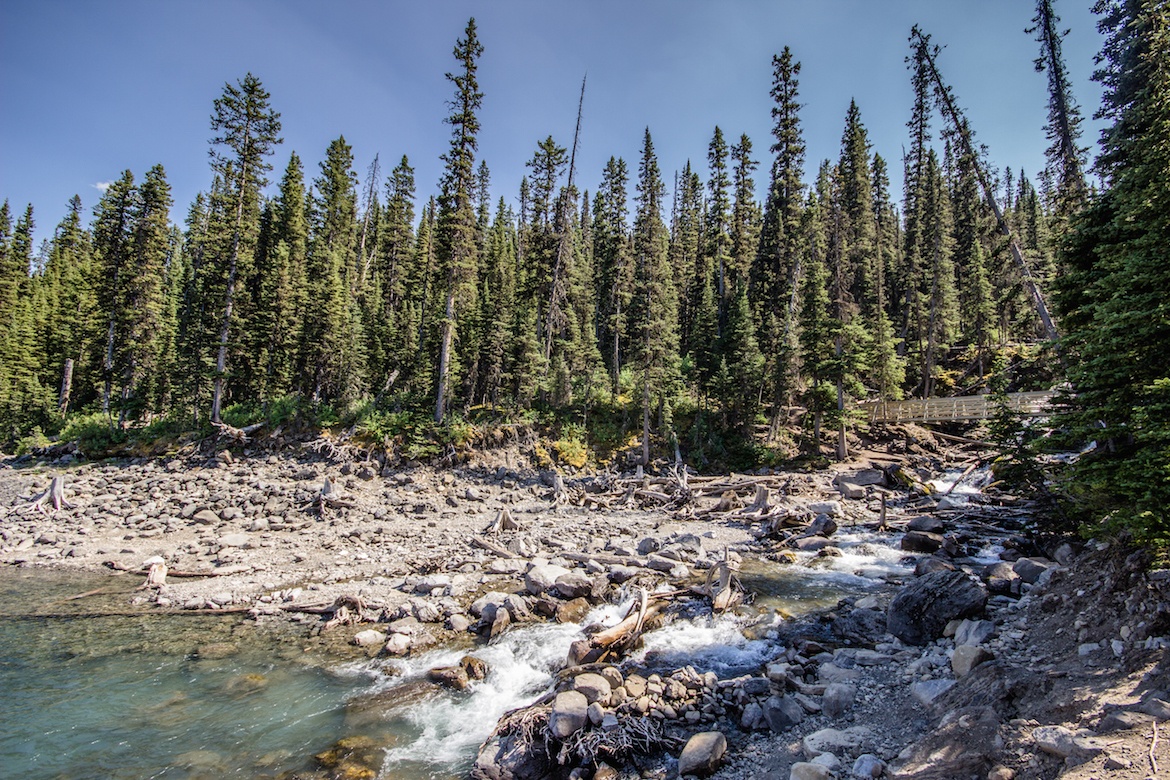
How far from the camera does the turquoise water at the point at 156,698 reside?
25.0 ft

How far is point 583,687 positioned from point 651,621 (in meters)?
3.74

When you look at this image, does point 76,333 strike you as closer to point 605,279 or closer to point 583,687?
point 605,279

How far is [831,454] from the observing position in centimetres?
3228

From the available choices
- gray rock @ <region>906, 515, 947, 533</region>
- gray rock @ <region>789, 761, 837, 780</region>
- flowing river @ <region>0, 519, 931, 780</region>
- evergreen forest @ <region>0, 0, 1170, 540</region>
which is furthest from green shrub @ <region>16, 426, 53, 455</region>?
gray rock @ <region>906, 515, 947, 533</region>

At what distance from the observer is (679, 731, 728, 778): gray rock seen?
6590 mm

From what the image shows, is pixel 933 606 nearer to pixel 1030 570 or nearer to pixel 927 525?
pixel 1030 570

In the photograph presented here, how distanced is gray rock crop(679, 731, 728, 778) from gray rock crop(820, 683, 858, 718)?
1.81m

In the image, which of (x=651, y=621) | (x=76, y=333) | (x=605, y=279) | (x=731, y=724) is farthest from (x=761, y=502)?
(x=76, y=333)

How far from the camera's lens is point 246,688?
9578 mm

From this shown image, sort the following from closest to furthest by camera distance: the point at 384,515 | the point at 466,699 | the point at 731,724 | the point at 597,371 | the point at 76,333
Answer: the point at 731,724, the point at 466,699, the point at 384,515, the point at 597,371, the point at 76,333

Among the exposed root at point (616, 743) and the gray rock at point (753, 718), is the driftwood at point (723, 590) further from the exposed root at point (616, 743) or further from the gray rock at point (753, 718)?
the exposed root at point (616, 743)

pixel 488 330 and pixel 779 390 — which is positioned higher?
pixel 488 330

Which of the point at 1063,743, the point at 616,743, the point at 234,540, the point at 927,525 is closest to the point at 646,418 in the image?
the point at 927,525

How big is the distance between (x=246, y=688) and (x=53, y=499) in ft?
69.8
